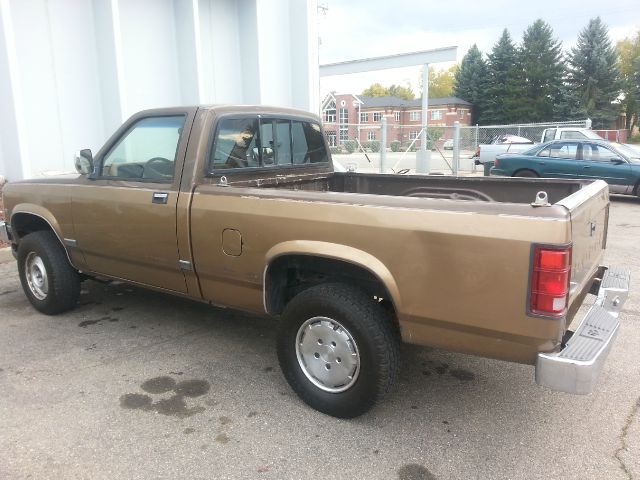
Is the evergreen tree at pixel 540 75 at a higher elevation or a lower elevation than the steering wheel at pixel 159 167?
higher

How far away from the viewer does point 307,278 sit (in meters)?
3.53

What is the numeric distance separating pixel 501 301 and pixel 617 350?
2.30m

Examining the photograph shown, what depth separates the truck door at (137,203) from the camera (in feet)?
12.5

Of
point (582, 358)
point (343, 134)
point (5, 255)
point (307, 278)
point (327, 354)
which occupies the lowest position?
point (5, 255)

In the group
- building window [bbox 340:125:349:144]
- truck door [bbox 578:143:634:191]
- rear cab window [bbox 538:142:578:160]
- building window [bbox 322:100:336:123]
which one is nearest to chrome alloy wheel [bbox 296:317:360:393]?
truck door [bbox 578:143:634:191]

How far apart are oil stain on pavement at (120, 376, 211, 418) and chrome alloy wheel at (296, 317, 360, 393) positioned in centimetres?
75

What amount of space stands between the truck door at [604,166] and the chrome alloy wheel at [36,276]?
11.5m

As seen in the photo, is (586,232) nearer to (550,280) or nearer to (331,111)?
(550,280)

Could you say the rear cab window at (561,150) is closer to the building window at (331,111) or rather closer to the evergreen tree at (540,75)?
the evergreen tree at (540,75)

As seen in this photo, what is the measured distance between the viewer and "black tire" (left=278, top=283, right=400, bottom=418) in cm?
297

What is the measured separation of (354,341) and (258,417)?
0.81 metres

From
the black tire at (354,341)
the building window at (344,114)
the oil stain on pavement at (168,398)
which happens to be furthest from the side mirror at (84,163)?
the building window at (344,114)

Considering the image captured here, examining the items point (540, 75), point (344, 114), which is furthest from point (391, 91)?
point (540, 75)

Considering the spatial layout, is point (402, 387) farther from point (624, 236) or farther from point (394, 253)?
point (624, 236)
